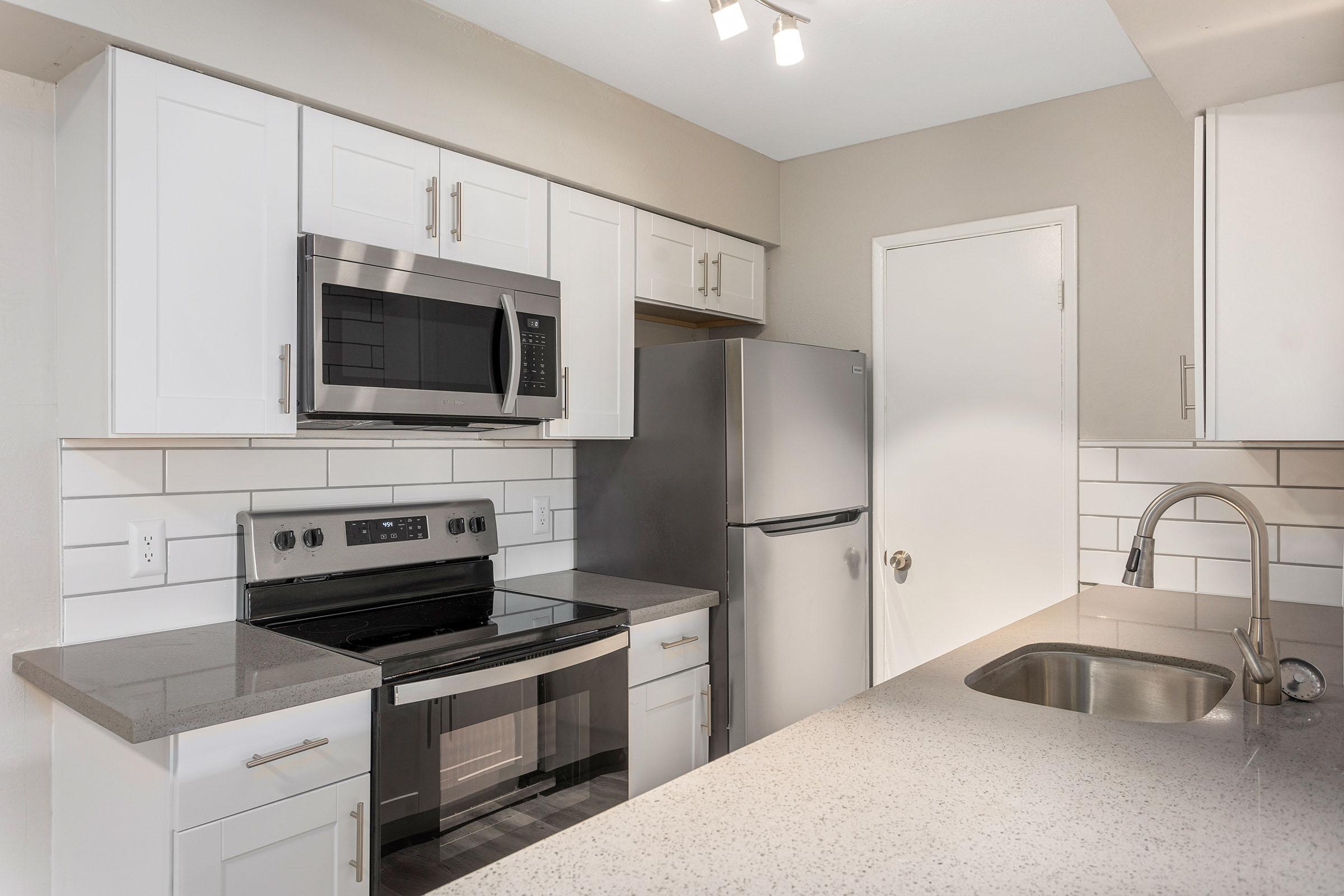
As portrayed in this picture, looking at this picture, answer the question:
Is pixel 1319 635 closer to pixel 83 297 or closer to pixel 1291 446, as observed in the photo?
pixel 1291 446

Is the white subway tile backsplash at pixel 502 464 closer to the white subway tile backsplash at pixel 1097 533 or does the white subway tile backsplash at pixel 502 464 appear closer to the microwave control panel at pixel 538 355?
the microwave control panel at pixel 538 355

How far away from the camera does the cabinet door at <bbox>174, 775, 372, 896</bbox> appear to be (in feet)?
4.78

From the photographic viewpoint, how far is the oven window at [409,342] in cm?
190

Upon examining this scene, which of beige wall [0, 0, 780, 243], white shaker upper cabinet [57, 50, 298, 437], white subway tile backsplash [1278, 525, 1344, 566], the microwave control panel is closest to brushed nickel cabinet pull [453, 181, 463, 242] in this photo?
beige wall [0, 0, 780, 243]

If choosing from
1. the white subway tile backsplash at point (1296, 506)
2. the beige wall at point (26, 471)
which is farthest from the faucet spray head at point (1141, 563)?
the beige wall at point (26, 471)

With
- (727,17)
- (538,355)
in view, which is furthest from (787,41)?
(538,355)

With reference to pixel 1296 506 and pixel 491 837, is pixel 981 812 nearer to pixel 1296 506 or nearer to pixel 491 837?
pixel 491 837

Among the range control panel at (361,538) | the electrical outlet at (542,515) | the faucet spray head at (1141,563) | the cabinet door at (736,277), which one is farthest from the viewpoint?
the cabinet door at (736,277)

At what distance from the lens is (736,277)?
323 cm

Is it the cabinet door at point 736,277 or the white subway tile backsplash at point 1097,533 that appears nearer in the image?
the white subway tile backsplash at point 1097,533

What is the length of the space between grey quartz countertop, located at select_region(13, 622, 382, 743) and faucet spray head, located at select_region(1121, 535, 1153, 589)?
4.44ft

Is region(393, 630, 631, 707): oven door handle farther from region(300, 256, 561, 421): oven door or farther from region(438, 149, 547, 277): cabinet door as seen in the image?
region(438, 149, 547, 277): cabinet door

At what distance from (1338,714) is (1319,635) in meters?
0.70

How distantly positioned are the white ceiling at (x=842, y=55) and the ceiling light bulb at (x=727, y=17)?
0.24m
